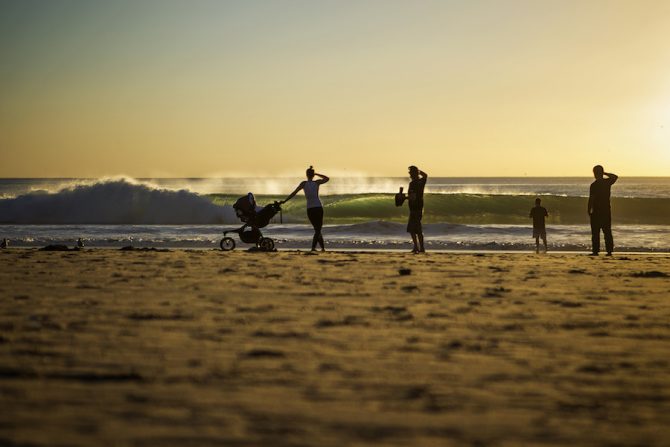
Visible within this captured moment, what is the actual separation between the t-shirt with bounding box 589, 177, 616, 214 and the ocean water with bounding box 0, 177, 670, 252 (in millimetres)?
4069

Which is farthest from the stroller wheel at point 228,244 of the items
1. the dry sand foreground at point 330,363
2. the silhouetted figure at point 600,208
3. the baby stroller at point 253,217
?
the dry sand foreground at point 330,363

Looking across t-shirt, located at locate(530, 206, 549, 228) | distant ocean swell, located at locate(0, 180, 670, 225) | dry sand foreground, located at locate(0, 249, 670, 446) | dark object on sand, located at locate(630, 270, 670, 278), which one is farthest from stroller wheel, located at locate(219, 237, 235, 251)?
distant ocean swell, located at locate(0, 180, 670, 225)

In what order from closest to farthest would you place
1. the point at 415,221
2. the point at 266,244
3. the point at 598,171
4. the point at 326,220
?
1. the point at 598,171
2. the point at 415,221
3. the point at 266,244
4. the point at 326,220

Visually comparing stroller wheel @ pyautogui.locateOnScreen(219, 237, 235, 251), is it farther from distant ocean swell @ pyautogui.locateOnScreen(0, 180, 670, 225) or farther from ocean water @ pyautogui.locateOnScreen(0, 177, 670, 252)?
distant ocean swell @ pyautogui.locateOnScreen(0, 180, 670, 225)

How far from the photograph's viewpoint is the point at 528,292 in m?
9.30

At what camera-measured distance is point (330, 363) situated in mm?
5406

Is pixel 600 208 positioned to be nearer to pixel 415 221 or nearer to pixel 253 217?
pixel 415 221

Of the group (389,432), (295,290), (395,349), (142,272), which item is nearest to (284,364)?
(395,349)

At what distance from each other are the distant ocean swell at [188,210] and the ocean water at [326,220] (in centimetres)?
5

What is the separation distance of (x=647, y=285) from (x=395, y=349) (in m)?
5.70

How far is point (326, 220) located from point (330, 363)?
34519mm

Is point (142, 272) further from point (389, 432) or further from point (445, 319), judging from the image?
point (389, 432)

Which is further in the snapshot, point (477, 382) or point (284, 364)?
point (284, 364)

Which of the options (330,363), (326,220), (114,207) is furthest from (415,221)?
(114,207)
